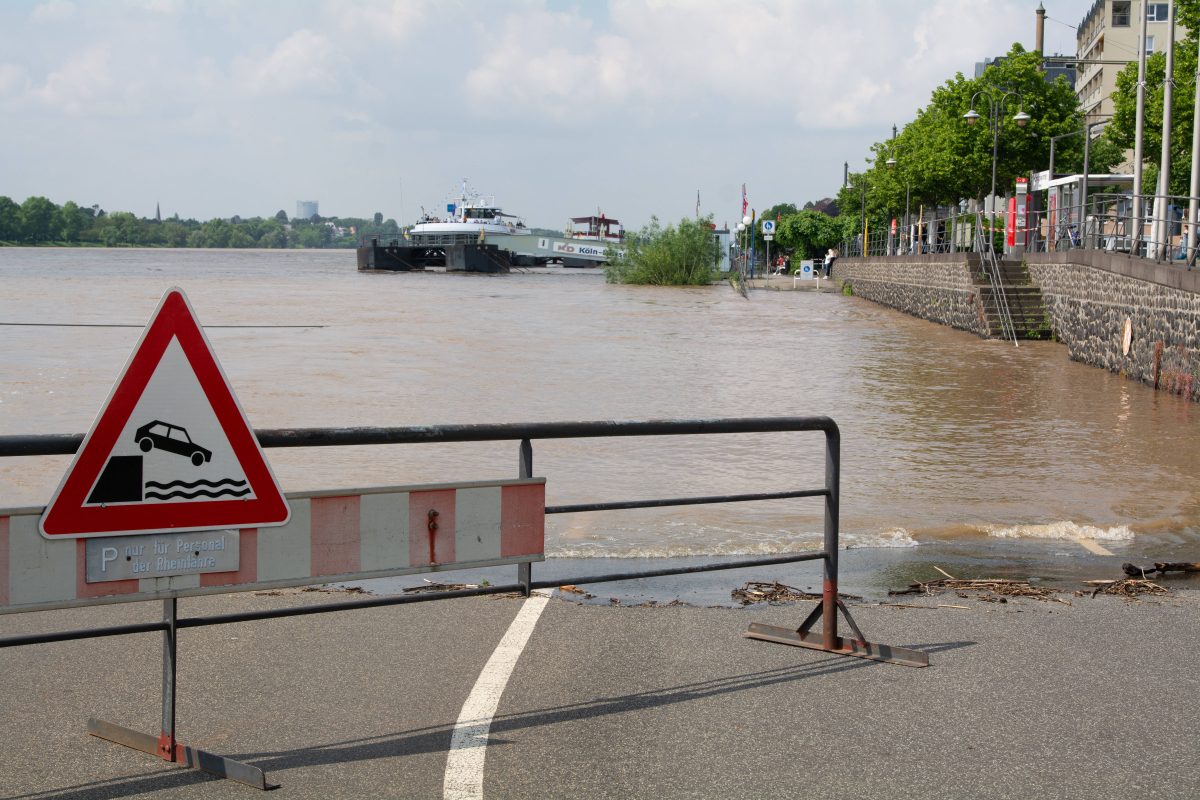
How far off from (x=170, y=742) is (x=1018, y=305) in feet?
106

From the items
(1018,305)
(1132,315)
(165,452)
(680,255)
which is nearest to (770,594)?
(165,452)

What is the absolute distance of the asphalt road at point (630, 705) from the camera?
4.21 m

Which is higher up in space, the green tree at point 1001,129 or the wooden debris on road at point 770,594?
the green tree at point 1001,129

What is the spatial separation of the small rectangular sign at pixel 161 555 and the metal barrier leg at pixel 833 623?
7.86ft

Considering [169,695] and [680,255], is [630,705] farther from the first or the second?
[680,255]

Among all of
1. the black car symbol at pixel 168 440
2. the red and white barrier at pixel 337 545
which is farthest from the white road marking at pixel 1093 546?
the black car symbol at pixel 168 440

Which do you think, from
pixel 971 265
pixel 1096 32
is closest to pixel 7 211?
pixel 1096 32

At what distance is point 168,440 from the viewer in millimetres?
4191

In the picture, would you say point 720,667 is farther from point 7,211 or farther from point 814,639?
point 7,211

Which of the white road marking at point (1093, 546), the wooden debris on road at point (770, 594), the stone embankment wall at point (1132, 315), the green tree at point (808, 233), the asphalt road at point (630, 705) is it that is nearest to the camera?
the asphalt road at point (630, 705)

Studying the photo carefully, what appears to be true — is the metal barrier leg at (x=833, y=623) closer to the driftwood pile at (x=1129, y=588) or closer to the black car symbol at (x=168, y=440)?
the driftwood pile at (x=1129, y=588)

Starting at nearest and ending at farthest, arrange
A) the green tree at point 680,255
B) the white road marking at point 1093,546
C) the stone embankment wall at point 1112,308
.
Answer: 1. the white road marking at point 1093,546
2. the stone embankment wall at point 1112,308
3. the green tree at point 680,255

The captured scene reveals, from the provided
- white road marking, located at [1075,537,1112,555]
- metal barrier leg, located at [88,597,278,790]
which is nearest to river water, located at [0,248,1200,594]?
white road marking, located at [1075,537,1112,555]

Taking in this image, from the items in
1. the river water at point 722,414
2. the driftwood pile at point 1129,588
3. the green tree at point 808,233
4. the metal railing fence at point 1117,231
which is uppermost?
the green tree at point 808,233
